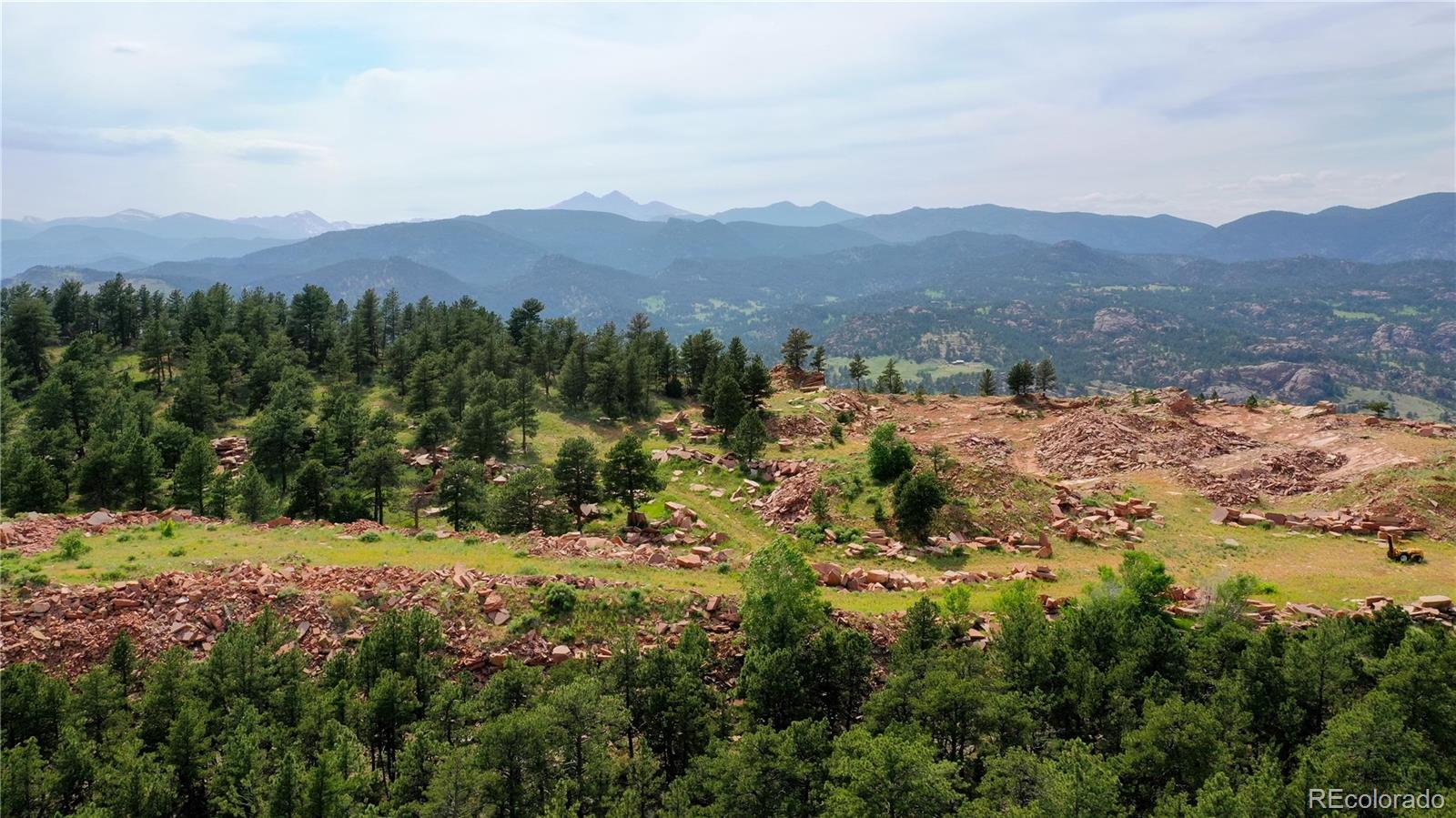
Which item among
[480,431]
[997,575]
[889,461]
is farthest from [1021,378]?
[480,431]

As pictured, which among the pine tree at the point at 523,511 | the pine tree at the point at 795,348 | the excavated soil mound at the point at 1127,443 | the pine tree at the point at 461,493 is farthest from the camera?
the pine tree at the point at 795,348

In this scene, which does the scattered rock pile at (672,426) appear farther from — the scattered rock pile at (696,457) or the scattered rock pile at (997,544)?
the scattered rock pile at (997,544)

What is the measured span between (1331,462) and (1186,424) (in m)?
12.3

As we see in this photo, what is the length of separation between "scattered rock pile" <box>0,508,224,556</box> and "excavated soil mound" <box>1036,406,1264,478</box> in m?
73.4

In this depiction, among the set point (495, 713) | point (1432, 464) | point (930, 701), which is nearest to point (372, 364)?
point (495, 713)

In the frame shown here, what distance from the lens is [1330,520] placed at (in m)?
48.2

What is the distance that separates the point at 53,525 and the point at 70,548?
23.0ft

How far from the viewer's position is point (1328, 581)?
40.2m

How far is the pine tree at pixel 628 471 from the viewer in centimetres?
5594

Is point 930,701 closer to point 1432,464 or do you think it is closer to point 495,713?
point 495,713

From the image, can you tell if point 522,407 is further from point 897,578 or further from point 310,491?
point 897,578

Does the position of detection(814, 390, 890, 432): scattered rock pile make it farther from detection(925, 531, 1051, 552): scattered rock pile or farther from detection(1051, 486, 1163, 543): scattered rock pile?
detection(925, 531, 1051, 552): scattered rock pile

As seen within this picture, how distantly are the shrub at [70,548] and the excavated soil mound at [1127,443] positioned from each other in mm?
73699

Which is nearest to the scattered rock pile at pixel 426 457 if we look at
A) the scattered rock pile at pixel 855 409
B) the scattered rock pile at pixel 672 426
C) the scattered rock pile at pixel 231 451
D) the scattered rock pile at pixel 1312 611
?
the scattered rock pile at pixel 231 451
